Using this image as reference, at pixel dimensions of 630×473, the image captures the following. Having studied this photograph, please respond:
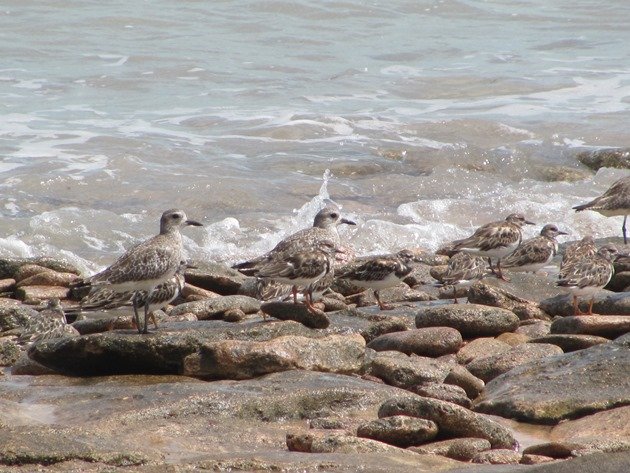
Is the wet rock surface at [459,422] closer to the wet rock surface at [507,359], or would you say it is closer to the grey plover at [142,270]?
the wet rock surface at [507,359]

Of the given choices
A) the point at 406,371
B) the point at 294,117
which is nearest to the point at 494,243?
the point at 406,371

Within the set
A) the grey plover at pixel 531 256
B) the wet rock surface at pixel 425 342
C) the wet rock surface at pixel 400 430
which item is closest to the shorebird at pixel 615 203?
the grey plover at pixel 531 256

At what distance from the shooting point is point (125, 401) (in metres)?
7.27

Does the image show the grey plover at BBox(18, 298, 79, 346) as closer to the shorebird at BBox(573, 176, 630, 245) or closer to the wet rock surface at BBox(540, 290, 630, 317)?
the wet rock surface at BBox(540, 290, 630, 317)

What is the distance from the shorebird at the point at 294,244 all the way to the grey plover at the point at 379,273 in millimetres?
366

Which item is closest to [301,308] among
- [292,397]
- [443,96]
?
[292,397]

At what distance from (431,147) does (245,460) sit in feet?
49.5

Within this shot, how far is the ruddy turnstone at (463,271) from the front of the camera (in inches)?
454

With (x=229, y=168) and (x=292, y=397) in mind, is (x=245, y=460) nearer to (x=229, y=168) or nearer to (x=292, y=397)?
(x=292, y=397)

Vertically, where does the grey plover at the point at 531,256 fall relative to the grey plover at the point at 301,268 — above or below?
below

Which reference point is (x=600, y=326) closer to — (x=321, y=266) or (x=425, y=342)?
Result: (x=425, y=342)

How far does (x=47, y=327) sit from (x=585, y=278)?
4993mm

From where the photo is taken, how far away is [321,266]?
10.0m

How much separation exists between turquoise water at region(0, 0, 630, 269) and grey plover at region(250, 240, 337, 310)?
4494 mm
